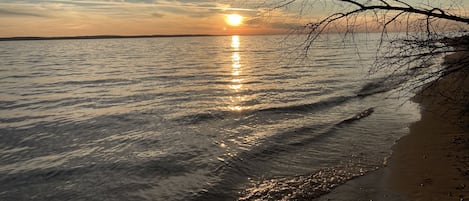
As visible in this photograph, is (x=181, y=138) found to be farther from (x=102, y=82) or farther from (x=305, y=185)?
(x=102, y=82)

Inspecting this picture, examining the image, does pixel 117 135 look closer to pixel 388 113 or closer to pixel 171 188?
pixel 171 188

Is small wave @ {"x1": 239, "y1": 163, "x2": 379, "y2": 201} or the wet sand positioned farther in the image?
small wave @ {"x1": 239, "y1": 163, "x2": 379, "y2": 201}

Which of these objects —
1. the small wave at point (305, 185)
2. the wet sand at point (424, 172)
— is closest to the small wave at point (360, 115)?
the wet sand at point (424, 172)

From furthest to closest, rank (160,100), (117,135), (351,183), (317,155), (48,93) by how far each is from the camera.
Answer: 1. (48,93)
2. (160,100)
3. (117,135)
4. (317,155)
5. (351,183)

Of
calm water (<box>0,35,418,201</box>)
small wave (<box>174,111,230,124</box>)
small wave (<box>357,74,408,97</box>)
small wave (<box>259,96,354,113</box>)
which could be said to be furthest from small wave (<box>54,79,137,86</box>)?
small wave (<box>357,74,408,97</box>)

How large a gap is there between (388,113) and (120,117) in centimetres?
1340

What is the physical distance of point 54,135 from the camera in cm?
1544

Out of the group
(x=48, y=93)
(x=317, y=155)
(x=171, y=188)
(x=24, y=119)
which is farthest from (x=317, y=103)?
(x=48, y=93)

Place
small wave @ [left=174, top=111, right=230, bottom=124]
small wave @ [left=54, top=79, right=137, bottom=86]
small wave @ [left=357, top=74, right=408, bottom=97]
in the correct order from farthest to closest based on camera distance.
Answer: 1. small wave @ [left=54, top=79, right=137, bottom=86]
2. small wave @ [left=357, top=74, right=408, bottom=97]
3. small wave @ [left=174, top=111, right=230, bottom=124]

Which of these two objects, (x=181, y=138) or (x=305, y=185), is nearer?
(x=305, y=185)

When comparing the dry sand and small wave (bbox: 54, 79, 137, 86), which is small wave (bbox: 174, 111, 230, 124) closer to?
the dry sand

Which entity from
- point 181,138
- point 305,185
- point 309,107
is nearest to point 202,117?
point 181,138

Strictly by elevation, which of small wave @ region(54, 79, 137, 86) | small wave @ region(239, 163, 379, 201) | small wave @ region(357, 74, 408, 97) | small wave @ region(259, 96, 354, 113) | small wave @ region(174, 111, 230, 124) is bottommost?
small wave @ region(239, 163, 379, 201)

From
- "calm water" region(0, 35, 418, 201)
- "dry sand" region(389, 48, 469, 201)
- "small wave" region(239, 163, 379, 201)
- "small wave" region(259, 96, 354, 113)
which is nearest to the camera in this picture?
"dry sand" region(389, 48, 469, 201)
